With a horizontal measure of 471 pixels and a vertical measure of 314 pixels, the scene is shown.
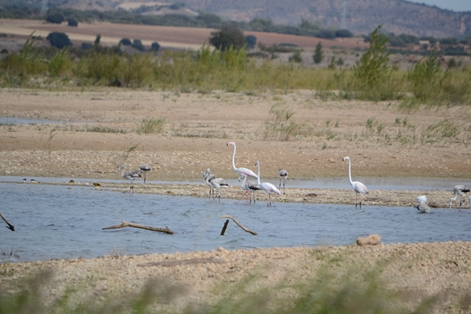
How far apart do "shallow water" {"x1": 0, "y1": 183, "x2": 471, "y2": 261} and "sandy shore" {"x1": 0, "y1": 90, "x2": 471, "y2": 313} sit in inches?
30.8

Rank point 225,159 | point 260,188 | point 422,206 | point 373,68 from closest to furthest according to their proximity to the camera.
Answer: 1. point 422,206
2. point 260,188
3. point 225,159
4. point 373,68

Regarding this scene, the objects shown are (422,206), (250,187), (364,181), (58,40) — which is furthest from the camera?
(58,40)

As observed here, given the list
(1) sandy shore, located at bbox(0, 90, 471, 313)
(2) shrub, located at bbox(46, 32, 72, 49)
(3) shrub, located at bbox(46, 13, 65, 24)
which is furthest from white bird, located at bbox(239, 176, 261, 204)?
(3) shrub, located at bbox(46, 13, 65, 24)

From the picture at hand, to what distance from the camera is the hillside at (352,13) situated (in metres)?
166

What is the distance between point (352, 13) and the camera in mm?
173625

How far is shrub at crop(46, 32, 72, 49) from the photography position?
248 feet

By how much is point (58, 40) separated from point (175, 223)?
2662 inches

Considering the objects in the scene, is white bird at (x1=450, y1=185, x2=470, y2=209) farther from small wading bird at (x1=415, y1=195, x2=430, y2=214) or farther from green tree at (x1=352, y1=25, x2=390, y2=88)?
green tree at (x1=352, y1=25, x2=390, y2=88)

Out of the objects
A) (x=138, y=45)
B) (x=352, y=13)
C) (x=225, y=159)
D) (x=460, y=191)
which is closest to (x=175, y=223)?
(x=460, y=191)

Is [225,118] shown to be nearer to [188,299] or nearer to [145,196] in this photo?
[145,196]

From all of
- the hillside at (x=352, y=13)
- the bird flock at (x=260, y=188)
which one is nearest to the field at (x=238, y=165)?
the bird flock at (x=260, y=188)

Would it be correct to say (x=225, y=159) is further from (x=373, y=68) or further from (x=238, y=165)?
(x=373, y=68)

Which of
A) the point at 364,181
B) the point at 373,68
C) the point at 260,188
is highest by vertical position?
the point at 260,188

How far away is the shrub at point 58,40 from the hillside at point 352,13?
8436cm
